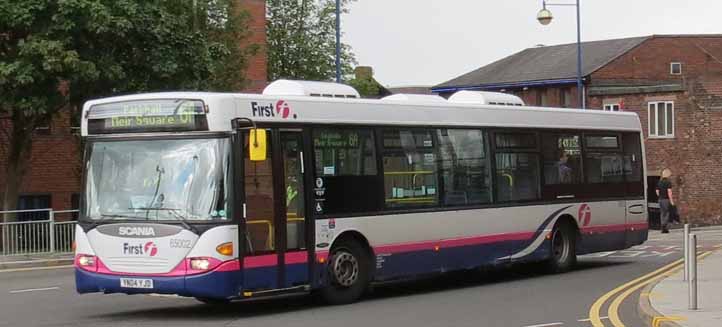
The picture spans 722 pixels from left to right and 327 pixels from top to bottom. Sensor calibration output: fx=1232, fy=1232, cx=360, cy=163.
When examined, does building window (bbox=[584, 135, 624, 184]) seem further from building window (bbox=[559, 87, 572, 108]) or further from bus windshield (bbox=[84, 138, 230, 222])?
building window (bbox=[559, 87, 572, 108])

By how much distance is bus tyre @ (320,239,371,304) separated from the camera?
16.5 m

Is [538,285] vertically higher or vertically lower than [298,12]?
lower

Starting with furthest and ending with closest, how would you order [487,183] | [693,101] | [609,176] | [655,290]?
[693,101]
[609,176]
[487,183]
[655,290]

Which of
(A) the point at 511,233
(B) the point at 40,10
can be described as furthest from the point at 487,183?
(B) the point at 40,10

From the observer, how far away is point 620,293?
18.3 m

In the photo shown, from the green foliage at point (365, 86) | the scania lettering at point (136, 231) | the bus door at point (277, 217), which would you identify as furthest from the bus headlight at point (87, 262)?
the green foliage at point (365, 86)

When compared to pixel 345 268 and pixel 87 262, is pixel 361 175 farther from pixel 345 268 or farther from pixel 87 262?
pixel 87 262

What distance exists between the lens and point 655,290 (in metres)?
17.5

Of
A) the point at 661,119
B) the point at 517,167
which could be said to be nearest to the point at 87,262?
the point at 517,167

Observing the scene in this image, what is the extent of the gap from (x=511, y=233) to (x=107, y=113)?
748 centimetres

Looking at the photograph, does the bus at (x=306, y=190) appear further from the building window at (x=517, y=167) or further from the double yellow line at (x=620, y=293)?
the double yellow line at (x=620, y=293)

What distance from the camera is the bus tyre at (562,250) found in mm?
21703

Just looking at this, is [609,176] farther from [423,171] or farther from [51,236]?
[51,236]

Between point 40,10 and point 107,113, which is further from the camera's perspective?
point 40,10
